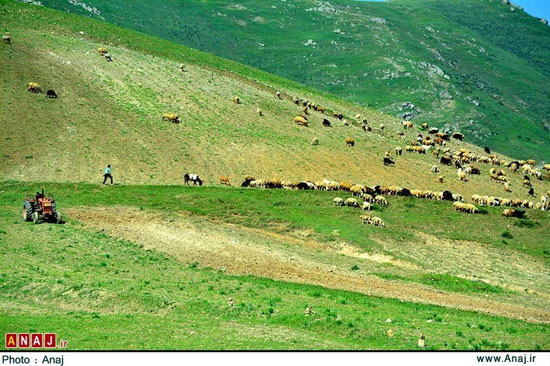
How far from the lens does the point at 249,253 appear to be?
40.7m

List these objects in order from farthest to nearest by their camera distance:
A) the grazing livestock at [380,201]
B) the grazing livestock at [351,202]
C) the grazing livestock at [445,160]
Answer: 1. the grazing livestock at [445,160]
2. the grazing livestock at [380,201]
3. the grazing livestock at [351,202]

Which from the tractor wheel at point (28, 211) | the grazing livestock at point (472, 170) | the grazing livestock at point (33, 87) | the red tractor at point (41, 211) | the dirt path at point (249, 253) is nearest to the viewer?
the dirt path at point (249, 253)

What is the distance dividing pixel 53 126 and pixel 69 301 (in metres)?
46.6

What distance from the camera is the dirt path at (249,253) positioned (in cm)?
3420

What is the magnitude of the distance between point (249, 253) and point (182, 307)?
1273 cm

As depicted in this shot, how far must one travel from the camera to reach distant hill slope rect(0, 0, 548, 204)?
2621 inches

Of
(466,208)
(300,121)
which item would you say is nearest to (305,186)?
(466,208)

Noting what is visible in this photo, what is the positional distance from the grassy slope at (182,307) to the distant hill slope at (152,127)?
76.5 feet

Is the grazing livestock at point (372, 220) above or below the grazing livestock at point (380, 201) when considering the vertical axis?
below

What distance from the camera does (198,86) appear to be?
97625 mm

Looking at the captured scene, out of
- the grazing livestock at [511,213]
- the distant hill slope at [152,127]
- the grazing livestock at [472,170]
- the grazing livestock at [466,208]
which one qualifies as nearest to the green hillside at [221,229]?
the distant hill slope at [152,127]

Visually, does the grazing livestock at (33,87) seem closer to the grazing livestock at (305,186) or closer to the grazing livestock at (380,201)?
the grazing livestock at (305,186)

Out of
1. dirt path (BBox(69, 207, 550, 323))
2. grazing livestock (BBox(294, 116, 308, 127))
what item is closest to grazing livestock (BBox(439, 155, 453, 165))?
grazing livestock (BBox(294, 116, 308, 127))

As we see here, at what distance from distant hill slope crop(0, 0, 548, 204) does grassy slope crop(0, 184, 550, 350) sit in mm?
23326
